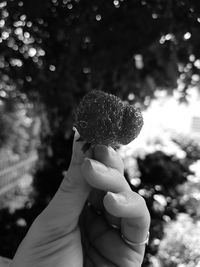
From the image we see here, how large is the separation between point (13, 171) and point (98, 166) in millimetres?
3048

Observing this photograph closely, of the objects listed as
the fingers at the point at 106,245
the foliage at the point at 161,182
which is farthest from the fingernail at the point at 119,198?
the foliage at the point at 161,182

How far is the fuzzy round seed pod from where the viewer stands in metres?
0.58

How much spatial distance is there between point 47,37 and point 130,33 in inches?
20.0

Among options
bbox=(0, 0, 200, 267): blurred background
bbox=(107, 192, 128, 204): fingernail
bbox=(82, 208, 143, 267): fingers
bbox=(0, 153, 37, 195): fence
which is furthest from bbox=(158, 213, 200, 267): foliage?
bbox=(0, 153, 37, 195): fence

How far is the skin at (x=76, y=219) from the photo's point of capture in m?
0.60

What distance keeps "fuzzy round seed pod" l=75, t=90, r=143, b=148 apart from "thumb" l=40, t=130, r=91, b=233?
55 mm

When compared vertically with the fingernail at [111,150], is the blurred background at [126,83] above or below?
below

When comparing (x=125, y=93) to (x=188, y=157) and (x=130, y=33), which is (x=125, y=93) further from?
(x=130, y=33)

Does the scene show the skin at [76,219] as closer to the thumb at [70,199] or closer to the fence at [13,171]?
the thumb at [70,199]

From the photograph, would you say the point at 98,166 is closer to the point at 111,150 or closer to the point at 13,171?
the point at 111,150

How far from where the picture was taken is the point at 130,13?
105 centimetres

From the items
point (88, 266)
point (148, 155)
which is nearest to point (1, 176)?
point (148, 155)

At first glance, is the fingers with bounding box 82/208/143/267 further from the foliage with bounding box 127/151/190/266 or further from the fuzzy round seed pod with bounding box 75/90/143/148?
the foliage with bounding box 127/151/190/266

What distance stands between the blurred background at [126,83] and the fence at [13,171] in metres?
1.45
